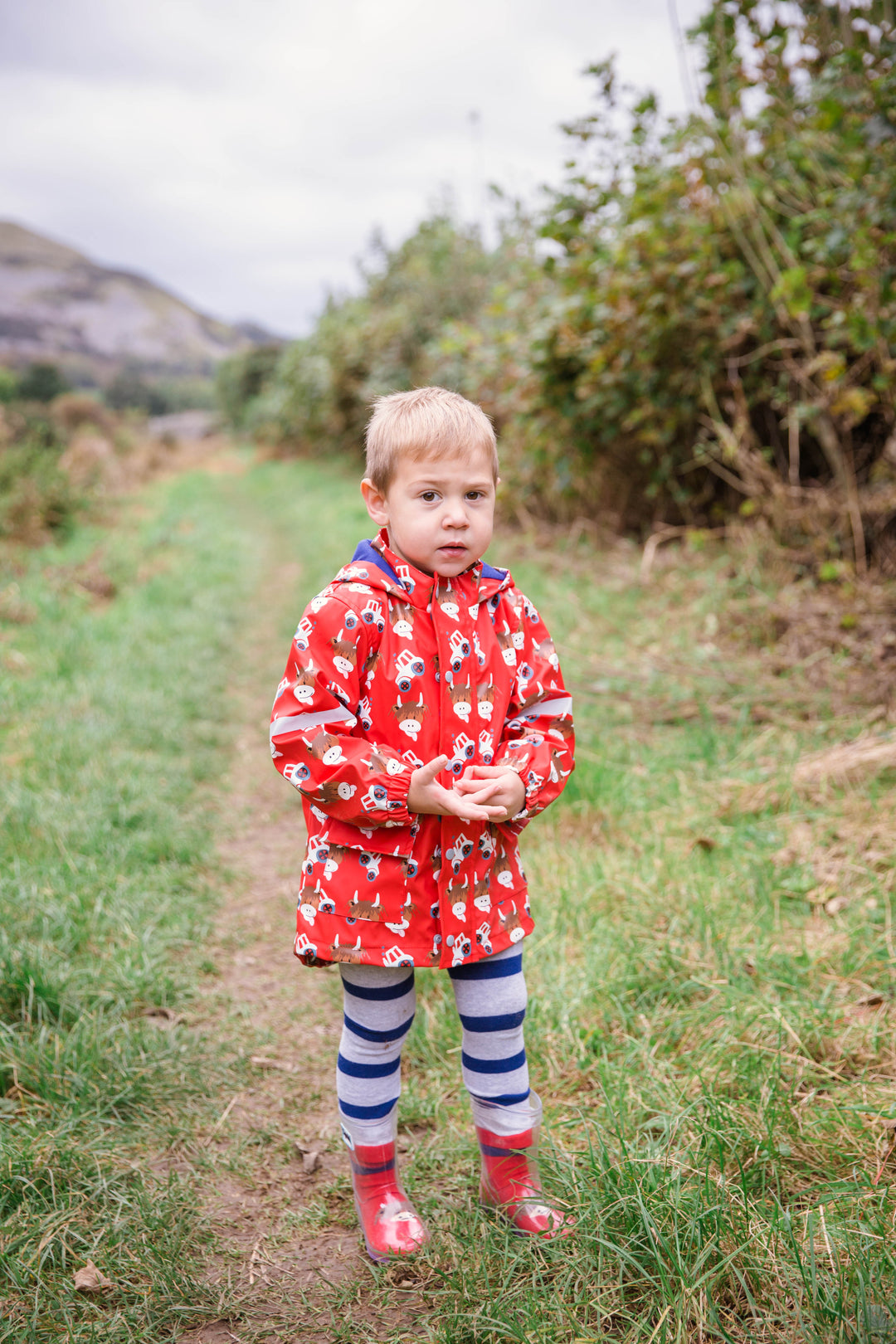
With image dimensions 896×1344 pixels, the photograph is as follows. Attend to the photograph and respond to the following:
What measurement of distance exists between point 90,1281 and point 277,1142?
58 centimetres

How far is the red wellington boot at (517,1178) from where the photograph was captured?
5.97 ft

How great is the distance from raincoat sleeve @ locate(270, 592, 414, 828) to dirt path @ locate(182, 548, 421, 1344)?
0.93 m

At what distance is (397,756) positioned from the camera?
1.71 m

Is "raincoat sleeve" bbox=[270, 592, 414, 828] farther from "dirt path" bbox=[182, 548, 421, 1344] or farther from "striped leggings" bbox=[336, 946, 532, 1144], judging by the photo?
"dirt path" bbox=[182, 548, 421, 1344]

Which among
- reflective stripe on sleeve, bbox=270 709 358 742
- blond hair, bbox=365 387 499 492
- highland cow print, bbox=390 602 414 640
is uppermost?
blond hair, bbox=365 387 499 492

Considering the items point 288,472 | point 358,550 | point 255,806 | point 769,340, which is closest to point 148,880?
point 255,806

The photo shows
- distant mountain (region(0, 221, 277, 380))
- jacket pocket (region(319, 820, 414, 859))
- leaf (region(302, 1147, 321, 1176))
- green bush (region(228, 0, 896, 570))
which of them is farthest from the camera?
distant mountain (region(0, 221, 277, 380))

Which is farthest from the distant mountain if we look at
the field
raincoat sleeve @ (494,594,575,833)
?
raincoat sleeve @ (494,594,575,833)

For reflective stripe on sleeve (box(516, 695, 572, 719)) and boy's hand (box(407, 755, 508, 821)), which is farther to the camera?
reflective stripe on sleeve (box(516, 695, 572, 719))

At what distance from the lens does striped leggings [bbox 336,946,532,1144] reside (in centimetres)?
182

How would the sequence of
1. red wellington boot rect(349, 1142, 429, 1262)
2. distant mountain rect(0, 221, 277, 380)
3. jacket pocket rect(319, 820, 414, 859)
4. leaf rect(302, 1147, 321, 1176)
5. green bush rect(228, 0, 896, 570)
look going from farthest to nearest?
distant mountain rect(0, 221, 277, 380)
green bush rect(228, 0, 896, 570)
leaf rect(302, 1147, 321, 1176)
red wellington boot rect(349, 1142, 429, 1262)
jacket pocket rect(319, 820, 414, 859)

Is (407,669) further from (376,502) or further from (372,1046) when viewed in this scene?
(372,1046)

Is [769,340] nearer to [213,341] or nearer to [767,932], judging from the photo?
[767,932]

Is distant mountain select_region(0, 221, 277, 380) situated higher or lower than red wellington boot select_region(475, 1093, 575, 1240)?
higher
